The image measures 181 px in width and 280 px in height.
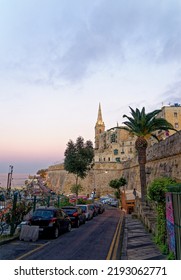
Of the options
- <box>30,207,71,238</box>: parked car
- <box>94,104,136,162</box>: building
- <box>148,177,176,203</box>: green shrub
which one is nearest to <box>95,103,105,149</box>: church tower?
<box>94,104,136,162</box>: building

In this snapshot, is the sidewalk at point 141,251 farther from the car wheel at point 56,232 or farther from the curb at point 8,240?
the curb at point 8,240

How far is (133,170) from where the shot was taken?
56.5m

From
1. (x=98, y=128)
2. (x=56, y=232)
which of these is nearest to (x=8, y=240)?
(x=56, y=232)

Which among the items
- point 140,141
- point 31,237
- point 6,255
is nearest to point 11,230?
point 31,237

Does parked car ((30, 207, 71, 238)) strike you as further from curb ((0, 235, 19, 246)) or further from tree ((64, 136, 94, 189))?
tree ((64, 136, 94, 189))

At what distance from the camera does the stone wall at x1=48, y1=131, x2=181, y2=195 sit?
27.4 metres

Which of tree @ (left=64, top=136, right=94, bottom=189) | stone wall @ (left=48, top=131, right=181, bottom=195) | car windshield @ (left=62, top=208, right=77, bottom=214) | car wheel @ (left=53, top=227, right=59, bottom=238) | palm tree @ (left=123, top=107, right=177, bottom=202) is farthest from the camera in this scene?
tree @ (left=64, top=136, right=94, bottom=189)

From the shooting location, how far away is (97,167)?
3073 inches

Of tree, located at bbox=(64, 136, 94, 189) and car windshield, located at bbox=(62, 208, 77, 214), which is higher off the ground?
tree, located at bbox=(64, 136, 94, 189)

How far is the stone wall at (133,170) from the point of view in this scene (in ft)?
89.8

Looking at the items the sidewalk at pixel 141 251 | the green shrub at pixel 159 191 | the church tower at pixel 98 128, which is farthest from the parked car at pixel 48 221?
the church tower at pixel 98 128

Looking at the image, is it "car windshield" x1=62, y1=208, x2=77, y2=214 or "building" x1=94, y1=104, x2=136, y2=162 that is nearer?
"car windshield" x1=62, y1=208, x2=77, y2=214

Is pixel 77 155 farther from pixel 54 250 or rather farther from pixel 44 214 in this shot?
pixel 54 250

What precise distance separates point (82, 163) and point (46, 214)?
91.5 feet
